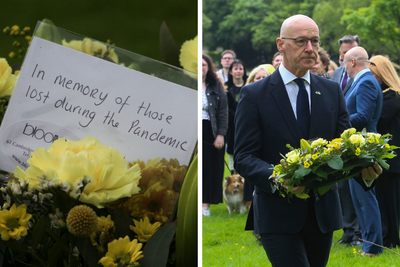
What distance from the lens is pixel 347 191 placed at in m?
2.31

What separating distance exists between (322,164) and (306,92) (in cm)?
28

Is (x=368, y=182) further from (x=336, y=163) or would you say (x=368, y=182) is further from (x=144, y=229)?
(x=144, y=229)

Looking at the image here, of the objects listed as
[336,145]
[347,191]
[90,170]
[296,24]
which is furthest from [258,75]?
[90,170]

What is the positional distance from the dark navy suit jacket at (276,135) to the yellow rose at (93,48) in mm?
539

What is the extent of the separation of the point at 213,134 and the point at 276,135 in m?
2.08

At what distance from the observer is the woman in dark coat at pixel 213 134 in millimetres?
2990

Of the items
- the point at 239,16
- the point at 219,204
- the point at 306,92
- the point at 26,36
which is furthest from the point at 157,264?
the point at 239,16

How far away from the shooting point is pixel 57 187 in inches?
19.3

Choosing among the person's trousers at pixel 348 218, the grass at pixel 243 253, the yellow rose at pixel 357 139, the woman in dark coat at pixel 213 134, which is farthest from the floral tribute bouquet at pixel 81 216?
the woman in dark coat at pixel 213 134

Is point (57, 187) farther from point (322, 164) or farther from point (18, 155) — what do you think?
point (322, 164)

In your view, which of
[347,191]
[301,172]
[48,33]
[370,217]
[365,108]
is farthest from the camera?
[347,191]

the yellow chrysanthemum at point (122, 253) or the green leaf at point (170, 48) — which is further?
the green leaf at point (170, 48)

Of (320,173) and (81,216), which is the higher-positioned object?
(320,173)

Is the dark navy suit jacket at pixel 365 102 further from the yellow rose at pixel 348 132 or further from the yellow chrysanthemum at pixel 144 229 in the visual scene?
the yellow chrysanthemum at pixel 144 229
